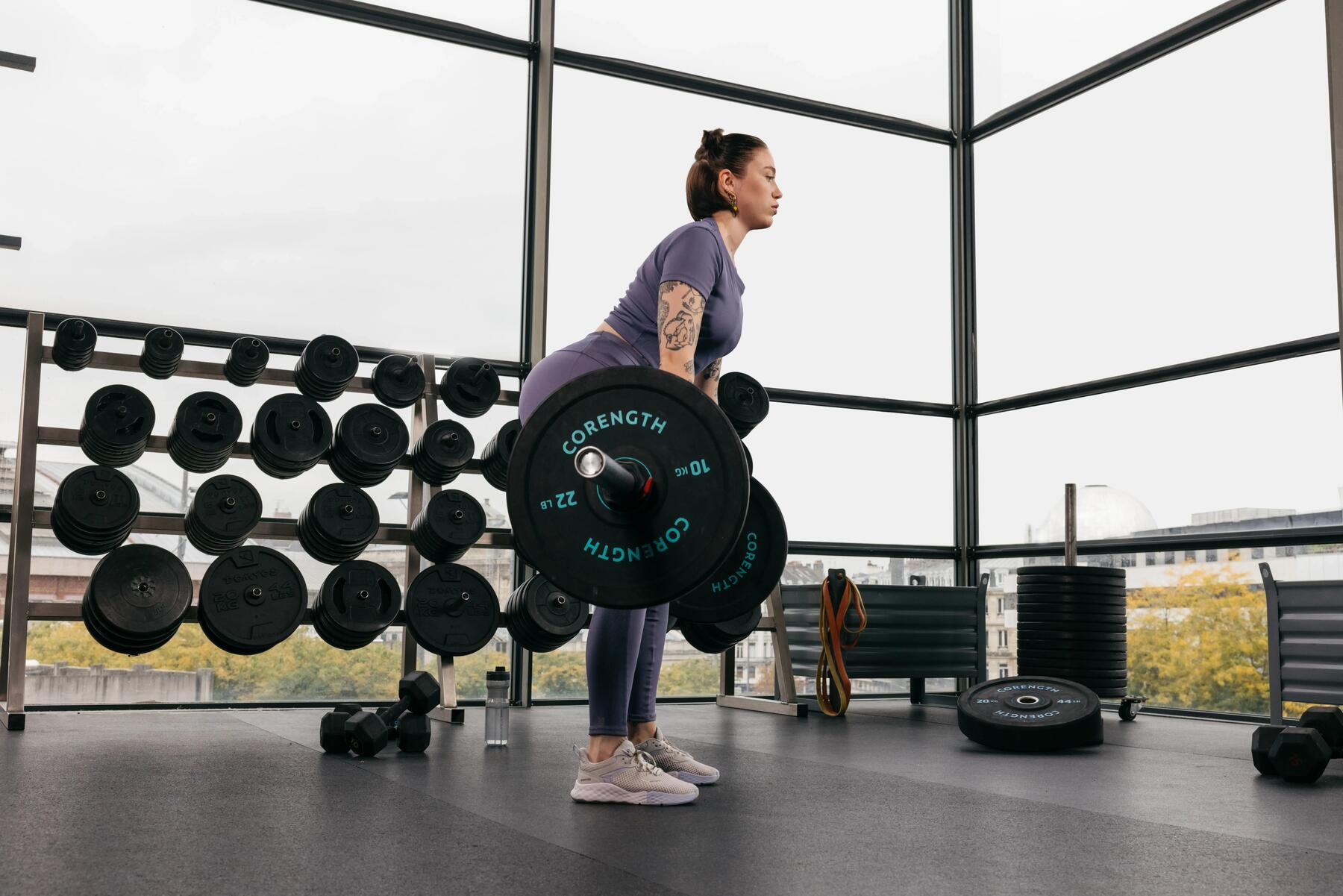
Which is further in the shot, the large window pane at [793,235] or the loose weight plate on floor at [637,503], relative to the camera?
the large window pane at [793,235]

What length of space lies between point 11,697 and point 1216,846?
2907 millimetres

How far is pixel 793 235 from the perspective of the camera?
17.3ft

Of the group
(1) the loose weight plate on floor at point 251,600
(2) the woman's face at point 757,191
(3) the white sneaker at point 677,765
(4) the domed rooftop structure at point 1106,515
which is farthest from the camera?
(4) the domed rooftop structure at point 1106,515

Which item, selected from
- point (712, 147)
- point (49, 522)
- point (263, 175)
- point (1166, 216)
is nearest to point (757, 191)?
point (712, 147)

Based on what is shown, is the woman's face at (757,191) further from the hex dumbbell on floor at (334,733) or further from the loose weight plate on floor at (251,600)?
the loose weight plate on floor at (251,600)

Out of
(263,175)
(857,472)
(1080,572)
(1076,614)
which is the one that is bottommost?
(1076,614)

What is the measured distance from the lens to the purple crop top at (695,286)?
6.26 feet

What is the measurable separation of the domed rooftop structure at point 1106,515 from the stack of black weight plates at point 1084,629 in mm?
403

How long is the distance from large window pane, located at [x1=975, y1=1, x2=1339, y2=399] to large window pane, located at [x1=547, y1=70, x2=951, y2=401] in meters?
0.30

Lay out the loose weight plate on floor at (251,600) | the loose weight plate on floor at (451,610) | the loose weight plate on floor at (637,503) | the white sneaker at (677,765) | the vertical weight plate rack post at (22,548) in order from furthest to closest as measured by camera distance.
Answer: the loose weight plate on floor at (451,610)
the loose weight plate on floor at (251,600)
the vertical weight plate rack post at (22,548)
the white sneaker at (677,765)
the loose weight plate on floor at (637,503)

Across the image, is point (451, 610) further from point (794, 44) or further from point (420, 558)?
point (794, 44)

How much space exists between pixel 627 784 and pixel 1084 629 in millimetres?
2697

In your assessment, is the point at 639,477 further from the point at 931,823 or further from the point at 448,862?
the point at 931,823

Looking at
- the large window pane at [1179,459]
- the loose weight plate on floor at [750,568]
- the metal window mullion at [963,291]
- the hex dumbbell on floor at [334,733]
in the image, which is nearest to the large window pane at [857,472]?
the metal window mullion at [963,291]
